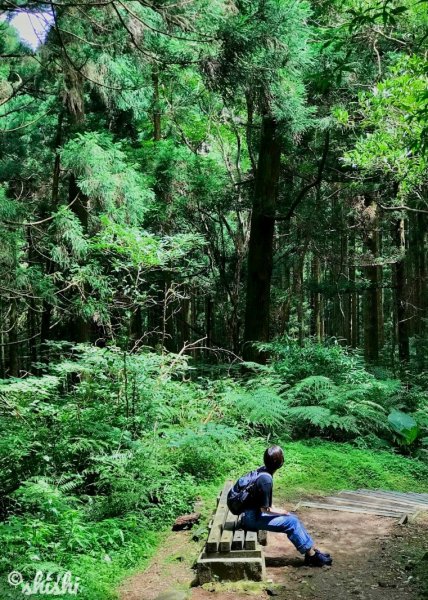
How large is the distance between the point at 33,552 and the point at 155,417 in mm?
3492

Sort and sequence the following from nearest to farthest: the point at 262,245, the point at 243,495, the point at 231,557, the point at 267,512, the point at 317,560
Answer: the point at 231,557
the point at 317,560
the point at 267,512
the point at 243,495
the point at 262,245

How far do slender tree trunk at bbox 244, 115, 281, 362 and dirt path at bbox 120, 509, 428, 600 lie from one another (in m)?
7.12

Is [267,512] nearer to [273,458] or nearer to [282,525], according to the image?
[282,525]

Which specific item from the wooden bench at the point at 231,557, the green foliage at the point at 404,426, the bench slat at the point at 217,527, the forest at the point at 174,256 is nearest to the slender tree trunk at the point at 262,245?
the forest at the point at 174,256

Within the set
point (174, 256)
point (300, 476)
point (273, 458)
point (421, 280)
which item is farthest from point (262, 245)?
point (421, 280)

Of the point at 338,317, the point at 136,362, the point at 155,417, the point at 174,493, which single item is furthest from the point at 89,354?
the point at 338,317

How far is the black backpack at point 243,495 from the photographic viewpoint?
486 cm

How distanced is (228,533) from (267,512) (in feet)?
1.36

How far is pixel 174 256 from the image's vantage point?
8359 mm

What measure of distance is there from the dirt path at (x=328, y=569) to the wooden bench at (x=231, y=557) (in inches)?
3.9

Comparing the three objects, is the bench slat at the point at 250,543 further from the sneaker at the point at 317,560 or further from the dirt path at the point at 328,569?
the sneaker at the point at 317,560

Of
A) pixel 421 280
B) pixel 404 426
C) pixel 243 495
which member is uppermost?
pixel 421 280

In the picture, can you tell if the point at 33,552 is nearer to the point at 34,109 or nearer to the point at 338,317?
the point at 34,109

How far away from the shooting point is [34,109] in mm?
15594
